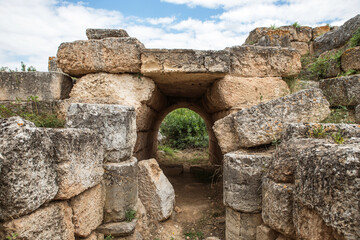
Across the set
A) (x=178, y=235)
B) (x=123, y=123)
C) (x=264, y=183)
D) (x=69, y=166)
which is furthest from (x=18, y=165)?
(x=178, y=235)

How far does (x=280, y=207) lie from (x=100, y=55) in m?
2.72

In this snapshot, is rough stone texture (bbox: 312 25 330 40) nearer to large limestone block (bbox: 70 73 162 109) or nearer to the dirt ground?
the dirt ground

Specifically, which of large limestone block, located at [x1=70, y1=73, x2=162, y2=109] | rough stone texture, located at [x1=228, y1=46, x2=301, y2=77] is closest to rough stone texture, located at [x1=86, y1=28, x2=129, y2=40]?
large limestone block, located at [x1=70, y1=73, x2=162, y2=109]

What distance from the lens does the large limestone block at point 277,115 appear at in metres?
2.46

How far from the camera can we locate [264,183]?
6.88ft

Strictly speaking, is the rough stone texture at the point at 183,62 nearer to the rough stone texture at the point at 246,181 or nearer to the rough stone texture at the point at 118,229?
the rough stone texture at the point at 246,181

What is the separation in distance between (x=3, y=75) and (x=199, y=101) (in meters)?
4.13

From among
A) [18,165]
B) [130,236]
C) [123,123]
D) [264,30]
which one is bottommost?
[130,236]

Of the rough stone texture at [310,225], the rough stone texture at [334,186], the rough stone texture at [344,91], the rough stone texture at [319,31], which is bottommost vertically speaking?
the rough stone texture at [310,225]

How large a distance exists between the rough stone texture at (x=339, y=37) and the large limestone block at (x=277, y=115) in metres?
2.48

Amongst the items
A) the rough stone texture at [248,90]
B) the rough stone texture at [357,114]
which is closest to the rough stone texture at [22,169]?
the rough stone texture at [248,90]

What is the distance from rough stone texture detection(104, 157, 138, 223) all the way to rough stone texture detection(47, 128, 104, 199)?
19 cm

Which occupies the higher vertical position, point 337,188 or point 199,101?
point 199,101

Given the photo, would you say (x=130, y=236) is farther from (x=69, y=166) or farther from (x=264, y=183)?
(x=264, y=183)
